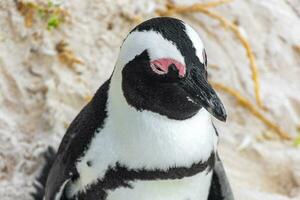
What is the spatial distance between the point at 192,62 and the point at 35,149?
35.9 inches

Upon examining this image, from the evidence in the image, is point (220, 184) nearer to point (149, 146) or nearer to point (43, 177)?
point (149, 146)

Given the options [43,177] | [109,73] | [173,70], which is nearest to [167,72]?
[173,70]

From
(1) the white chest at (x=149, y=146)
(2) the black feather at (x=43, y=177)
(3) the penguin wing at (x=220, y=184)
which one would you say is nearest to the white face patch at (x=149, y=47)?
(1) the white chest at (x=149, y=146)

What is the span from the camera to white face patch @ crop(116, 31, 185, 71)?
5.91 feet

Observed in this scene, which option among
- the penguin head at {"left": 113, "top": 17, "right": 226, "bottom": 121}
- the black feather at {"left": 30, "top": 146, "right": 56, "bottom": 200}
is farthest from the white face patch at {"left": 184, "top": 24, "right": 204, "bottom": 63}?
the black feather at {"left": 30, "top": 146, "right": 56, "bottom": 200}

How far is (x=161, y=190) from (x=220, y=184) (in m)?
0.27

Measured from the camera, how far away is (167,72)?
5.91ft

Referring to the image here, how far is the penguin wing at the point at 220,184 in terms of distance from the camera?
2154mm

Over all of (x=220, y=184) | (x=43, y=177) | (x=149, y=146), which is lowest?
(x=43, y=177)

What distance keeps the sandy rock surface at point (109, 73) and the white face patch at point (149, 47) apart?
80 centimetres

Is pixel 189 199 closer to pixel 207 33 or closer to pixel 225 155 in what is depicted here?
pixel 225 155

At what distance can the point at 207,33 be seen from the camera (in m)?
3.15

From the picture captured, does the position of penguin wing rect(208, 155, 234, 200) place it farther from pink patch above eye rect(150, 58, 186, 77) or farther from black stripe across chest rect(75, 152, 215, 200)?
pink patch above eye rect(150, 58, 186, 77)

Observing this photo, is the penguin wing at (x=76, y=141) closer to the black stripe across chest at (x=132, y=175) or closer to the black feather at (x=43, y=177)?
the black stripe across chest at (x=132, y=175)
